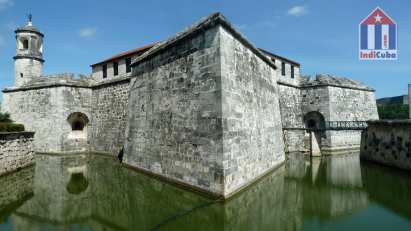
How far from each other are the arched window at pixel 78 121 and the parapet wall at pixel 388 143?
1828 cm

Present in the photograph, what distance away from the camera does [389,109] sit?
37312mm

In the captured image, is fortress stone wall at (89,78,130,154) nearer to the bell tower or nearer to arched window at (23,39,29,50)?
the bell tower

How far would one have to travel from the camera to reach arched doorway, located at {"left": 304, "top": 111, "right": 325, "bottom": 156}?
16706 mm

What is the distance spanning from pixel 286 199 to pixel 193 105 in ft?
13.5

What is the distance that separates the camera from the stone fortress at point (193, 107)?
7688 mm

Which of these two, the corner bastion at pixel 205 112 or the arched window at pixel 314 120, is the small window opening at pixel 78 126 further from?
the arched window at pixel 314 120

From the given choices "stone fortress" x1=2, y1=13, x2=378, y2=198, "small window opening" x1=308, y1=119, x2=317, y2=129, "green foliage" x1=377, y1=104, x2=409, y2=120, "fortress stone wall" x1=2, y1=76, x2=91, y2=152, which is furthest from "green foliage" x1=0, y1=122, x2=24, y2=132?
"green foliage" x1=377, y1=104, x2=409, y2=120

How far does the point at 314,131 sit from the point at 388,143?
4.84 metres

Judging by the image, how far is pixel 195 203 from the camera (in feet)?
22.2

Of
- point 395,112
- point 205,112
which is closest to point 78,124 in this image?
point 205,112

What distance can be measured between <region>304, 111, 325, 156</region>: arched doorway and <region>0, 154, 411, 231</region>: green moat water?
5762 mm

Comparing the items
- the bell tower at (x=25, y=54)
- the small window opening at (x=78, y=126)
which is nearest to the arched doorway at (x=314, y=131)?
the small window opening at (x=78, y=126)

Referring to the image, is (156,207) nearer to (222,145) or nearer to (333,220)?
(222,145)

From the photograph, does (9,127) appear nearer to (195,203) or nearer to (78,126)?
(78,126)
